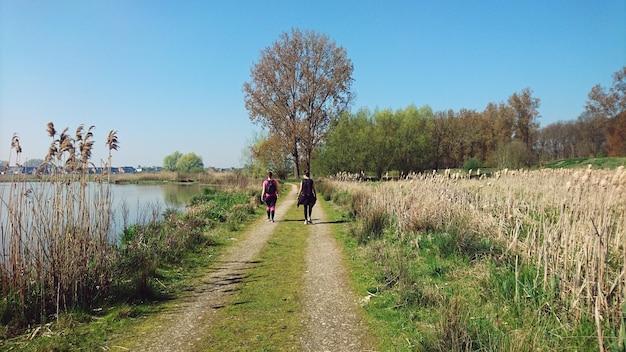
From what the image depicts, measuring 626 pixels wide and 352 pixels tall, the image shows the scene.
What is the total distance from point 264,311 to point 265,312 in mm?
40

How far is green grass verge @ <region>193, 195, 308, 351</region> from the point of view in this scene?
4.22m

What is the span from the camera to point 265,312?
5.12 m

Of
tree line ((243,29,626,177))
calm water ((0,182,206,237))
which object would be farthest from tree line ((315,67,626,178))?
calm water ((0,182,206,237))

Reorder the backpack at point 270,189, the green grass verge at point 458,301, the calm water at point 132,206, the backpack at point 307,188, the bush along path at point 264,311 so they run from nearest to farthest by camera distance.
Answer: the green grass verge at point 458,301, the bush along path at point 264,311, the calm water at point 132,206, the backpack at point 307,188, the backpack at point 270,189

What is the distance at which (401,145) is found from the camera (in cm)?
3678

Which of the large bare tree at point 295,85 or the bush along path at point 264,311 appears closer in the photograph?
the bush along path at point 264,311

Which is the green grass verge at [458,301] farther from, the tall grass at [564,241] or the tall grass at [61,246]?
the tall grass at [61,246]

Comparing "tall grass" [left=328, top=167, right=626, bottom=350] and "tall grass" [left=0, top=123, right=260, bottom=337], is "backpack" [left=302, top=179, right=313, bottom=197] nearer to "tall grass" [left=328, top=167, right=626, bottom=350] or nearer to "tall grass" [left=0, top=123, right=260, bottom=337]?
"tall grass" [left=328, top=167, right=626, bottom=350]

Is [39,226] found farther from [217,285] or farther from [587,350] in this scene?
[587,350]

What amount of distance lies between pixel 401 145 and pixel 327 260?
3046cm

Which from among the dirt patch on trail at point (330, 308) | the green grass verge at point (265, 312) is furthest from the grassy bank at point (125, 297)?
the dirt patch on trail at point (330, 308)

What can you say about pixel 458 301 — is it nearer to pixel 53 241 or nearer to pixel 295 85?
pixel 53 241

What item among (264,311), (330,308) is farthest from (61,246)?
(330,308)

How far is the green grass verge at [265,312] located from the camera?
4.22m
